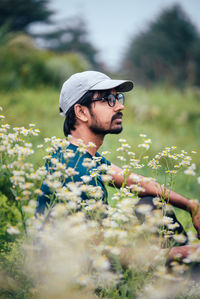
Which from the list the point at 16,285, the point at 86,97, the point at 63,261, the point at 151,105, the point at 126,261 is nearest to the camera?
the point at 63,261

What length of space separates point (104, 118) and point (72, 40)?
27.2m

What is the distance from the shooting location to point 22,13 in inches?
583

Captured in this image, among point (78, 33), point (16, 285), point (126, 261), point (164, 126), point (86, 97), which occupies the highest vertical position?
point (78, 33)

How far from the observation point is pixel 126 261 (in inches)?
62.2

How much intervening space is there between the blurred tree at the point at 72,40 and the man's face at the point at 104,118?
22.7 metres

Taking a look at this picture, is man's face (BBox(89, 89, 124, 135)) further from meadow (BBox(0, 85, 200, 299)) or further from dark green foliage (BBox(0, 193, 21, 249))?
dark green foliage (BBox(0, 193, 21, 249))

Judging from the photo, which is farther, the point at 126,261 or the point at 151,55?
the point at 151,55

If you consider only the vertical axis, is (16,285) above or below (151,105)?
below

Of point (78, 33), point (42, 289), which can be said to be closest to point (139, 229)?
point (42, 289)

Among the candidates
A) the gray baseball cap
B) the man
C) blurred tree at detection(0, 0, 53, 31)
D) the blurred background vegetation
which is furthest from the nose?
blurred tree at detection(0, 0, 53, 31)

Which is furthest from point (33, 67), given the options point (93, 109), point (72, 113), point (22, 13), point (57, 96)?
point (93, 109)

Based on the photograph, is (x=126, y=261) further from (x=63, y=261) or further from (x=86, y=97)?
(x=86, y=97)

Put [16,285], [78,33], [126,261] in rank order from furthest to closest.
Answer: [78,33] < [16,285] < [126,261]

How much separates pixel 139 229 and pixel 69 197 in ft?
1.21
